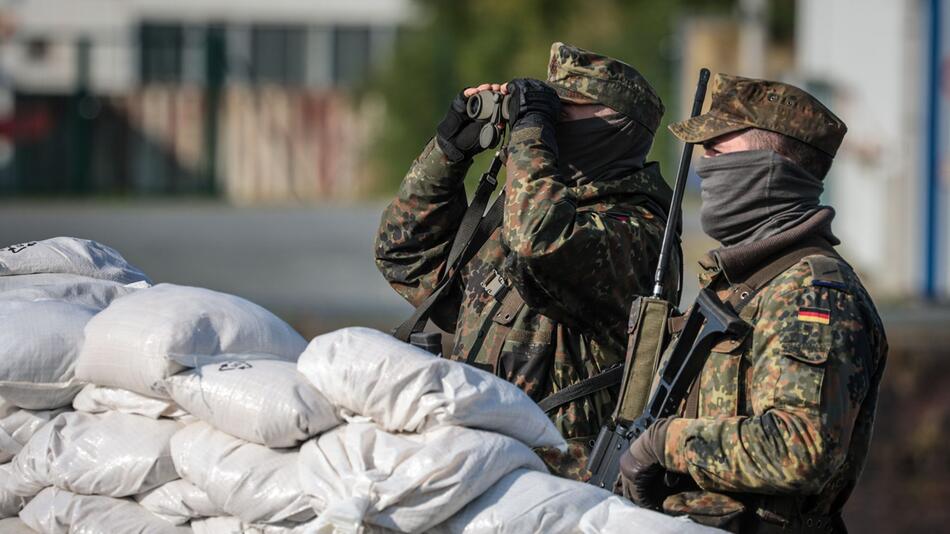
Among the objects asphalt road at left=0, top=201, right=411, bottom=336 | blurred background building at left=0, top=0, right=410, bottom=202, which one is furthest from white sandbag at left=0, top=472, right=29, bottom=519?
blurred background building at left=0, top=0, right=410, bottom=202

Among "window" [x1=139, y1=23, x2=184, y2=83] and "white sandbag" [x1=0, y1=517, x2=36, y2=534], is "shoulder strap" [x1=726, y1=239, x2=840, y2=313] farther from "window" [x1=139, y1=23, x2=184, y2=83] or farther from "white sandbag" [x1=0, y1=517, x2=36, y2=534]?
"window" [x1=139, y1=23, x2=184, y2=83]

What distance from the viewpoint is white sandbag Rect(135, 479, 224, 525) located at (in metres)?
3.45

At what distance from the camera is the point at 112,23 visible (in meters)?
28.3

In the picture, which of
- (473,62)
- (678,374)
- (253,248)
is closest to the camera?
(678,374)

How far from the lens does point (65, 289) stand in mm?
4066

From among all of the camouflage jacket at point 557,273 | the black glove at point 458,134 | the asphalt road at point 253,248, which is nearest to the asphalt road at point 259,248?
the asphalt road at point 253,248

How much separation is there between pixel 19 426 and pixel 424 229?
1335 mm

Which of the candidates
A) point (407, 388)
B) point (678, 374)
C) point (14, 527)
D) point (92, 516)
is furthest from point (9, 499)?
point (678, 374)

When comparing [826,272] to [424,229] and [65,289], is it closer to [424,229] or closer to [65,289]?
[424,229]

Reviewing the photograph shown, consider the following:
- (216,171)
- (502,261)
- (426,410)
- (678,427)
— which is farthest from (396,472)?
(216,171)

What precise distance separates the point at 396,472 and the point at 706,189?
1.01 m

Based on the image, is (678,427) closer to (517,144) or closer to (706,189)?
(706,189)

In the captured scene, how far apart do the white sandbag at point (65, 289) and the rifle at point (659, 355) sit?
1456 millimetres

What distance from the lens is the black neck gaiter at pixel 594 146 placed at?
4043 mm
